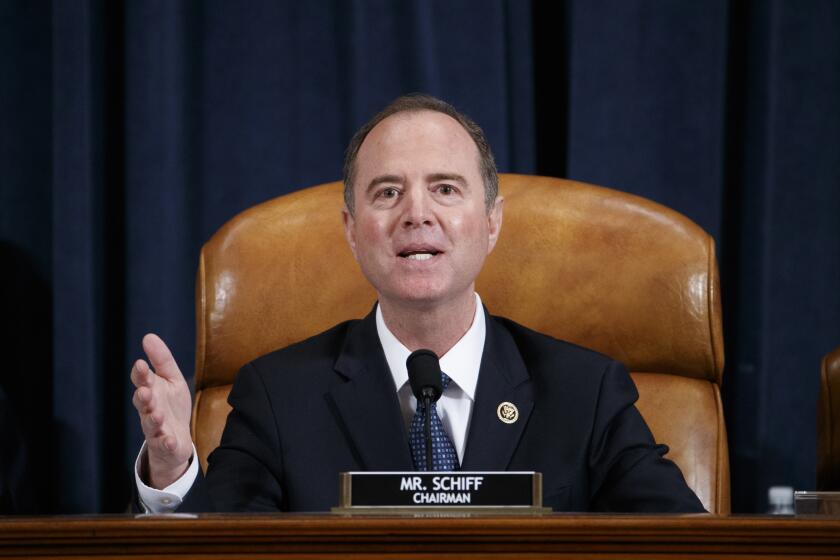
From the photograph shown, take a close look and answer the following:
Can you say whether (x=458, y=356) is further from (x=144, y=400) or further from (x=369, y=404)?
(x=144, y=400)

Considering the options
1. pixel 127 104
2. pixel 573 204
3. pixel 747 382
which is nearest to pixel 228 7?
pixel 127 104

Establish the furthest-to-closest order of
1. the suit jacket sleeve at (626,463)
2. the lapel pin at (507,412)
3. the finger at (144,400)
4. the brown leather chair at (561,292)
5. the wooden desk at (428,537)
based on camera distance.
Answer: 1. the brown leather chair at (561,292)
2. the lapel pin at (507,412)
3. the suit jacket sleeve at (626,463)
4. the finger at (144,400)
5. the wooden desk at (428,537)

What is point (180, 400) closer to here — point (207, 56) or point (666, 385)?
point (666, 385)

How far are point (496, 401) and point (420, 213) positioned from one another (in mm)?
337

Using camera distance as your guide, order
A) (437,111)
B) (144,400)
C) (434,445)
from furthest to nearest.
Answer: (437,111), (434,445), (144,400)

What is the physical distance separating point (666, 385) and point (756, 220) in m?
0.87

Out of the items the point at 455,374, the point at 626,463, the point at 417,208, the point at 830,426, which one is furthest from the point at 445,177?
the point at 830,426

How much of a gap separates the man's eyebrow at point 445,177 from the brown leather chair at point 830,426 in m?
0.73

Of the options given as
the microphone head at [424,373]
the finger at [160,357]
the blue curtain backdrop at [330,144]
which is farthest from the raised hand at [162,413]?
the blue curtain backdrop at [330,144]

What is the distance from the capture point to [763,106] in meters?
2.77

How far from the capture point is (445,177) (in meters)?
1.94

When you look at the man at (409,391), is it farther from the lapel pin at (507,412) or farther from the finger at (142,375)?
the finger at (142,375)

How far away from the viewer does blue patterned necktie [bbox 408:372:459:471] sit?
1.78 m

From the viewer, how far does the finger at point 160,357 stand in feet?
4.85
